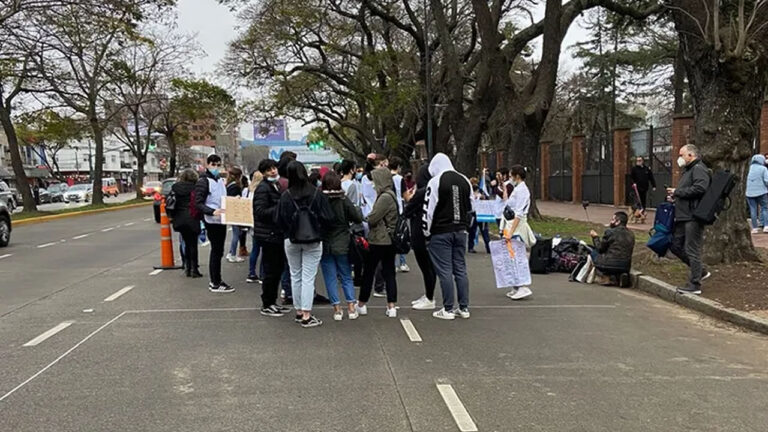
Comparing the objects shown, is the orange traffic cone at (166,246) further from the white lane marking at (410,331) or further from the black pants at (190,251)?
the white lane marking at (410,331)

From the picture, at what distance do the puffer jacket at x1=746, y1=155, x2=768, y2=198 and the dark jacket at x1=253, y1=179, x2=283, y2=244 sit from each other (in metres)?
11.2

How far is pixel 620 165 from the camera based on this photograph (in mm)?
23766

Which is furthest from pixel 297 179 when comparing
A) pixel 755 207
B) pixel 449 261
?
pixel 755 207

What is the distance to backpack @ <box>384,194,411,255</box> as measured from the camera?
7.29 m

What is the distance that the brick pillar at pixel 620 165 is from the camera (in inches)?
933

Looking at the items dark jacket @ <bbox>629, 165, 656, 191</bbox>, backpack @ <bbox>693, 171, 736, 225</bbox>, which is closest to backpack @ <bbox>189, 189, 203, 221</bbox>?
backpack @ <bbox>693, 171, 736, 225</bbox>

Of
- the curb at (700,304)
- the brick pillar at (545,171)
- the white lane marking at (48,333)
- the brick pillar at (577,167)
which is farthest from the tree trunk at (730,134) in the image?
the brick pillar at (545,171)

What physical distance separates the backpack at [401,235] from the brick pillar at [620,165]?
60.2 ft

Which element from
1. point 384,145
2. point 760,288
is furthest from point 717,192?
point 384,145

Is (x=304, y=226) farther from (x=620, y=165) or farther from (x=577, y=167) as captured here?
(x=577, y=167)

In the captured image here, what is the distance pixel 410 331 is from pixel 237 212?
3.49m

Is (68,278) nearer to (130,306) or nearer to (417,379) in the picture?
(130,306)

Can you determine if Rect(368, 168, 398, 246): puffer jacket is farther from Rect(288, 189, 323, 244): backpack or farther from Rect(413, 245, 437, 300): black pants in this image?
Rect(288, 189, 323, 244): backpack

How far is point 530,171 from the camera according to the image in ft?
60.4
